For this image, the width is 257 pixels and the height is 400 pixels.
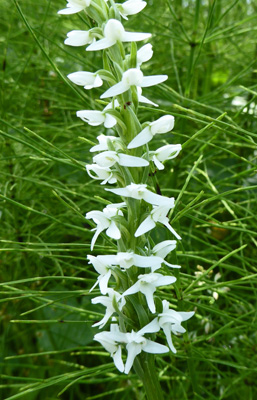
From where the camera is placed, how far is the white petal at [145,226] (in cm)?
76

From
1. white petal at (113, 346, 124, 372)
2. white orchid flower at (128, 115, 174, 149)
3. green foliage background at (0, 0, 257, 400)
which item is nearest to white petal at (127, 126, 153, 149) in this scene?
white orchid flower at (128, 115, 174, 149)

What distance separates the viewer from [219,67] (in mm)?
2479

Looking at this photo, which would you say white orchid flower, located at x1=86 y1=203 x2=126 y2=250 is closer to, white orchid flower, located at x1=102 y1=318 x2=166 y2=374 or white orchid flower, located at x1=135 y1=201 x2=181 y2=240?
white orchid flower, located at x1=135 y1=201 x2=181 y2=240

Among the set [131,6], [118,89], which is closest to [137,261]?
[118,89]

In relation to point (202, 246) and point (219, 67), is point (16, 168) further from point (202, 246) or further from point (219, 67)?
point (219, 67)

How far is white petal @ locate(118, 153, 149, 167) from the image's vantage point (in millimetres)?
744

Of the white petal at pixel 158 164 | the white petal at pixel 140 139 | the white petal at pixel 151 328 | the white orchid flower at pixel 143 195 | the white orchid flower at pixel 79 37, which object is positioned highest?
the white orchid flower at pixel 79 37

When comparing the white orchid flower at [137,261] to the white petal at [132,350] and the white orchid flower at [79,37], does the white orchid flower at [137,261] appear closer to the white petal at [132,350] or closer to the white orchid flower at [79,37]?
the white petal at [132,350]

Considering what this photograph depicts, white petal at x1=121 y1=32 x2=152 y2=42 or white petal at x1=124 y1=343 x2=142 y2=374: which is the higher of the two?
white petal at x1=121 y1=32 x2=152 y2=42

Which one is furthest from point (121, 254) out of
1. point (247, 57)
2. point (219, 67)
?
point (219, 67)

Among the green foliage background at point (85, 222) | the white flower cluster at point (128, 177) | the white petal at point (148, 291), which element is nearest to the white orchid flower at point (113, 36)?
the white flower cluster at point (128, 177)

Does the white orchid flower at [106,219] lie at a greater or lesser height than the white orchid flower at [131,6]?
lesser

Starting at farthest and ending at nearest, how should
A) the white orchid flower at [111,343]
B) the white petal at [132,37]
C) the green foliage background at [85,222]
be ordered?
the green foliage background at [85,222], the white orchid flower at [111,343], the white petal at [132,37]

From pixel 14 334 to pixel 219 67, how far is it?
1.52 metres
